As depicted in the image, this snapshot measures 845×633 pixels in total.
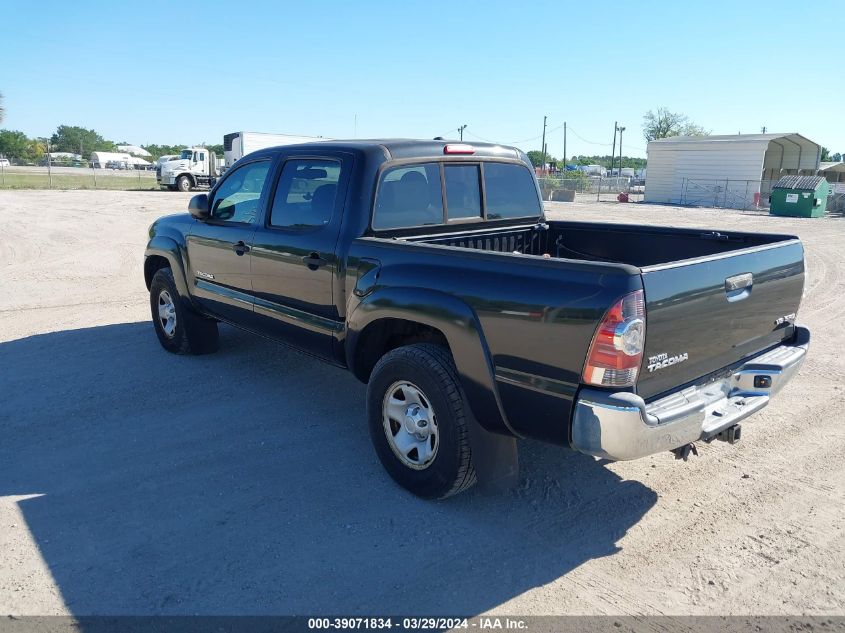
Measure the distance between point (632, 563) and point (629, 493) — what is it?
70 cm

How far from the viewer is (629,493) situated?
3904 mm

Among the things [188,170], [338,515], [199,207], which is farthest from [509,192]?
[188,170]

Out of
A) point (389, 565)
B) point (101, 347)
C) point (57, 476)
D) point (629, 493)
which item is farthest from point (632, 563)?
point (101, 347)

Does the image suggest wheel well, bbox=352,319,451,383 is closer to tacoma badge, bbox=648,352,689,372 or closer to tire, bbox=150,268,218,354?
tacoma badge, bbox=648,352,689,372

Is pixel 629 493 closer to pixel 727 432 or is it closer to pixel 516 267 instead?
pixel 727 432

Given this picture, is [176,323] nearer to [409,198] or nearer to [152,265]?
[152,265]

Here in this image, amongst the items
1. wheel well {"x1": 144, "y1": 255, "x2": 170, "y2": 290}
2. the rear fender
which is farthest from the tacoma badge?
wheel well {"x1": 144, "y1": 255, "x2": 170, "y2": 290}

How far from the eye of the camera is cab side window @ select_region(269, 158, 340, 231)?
174 inches

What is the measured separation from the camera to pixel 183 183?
36750 millimetres

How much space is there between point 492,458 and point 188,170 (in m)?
36.8

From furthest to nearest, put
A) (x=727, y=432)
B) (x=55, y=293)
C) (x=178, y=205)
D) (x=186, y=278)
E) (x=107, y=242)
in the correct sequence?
(x=178, y=205)
(x=107, y=242)
(x=55, y=293)
(x=186, y=278)
(x=727, y=432)

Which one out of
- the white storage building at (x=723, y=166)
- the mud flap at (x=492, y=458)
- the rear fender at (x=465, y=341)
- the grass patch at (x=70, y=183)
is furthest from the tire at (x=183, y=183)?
the mud flap at (x=492, y=458)

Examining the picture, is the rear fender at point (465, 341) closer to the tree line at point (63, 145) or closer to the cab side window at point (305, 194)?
the cab side window at point (305, 194)

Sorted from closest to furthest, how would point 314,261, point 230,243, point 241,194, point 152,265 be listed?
point 314,261, point 230,243, point 241,194, point 152,265
